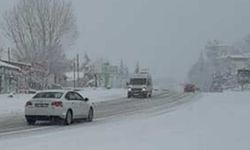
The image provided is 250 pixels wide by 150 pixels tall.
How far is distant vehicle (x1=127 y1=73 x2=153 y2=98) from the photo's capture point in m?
64.1

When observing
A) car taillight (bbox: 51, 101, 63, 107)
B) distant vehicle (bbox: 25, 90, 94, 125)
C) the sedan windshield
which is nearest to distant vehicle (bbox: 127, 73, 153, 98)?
distant vehicle (bbox: 25, 90, 94, 125)

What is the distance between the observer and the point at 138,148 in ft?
48.6

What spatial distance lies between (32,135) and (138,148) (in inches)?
234

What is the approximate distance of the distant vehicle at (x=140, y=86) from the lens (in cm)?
6412

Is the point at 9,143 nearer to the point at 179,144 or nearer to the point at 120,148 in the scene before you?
the point at 120,148

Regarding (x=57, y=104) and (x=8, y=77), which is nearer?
(x=57, y=104)

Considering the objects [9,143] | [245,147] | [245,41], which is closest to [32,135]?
[9,143]

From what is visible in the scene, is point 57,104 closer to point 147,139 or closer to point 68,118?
point 68,118

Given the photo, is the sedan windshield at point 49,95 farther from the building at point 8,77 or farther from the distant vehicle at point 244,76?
the distant vehicle at point 244,76

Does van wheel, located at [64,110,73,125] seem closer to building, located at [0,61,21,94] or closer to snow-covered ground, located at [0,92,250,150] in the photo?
snow-covered ground, located at [0,92,250,150]

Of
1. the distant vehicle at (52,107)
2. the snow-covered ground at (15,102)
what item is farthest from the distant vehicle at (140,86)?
the distant vehicle at (52,107)

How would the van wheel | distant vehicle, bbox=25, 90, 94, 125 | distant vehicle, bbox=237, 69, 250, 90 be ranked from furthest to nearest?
1. distant vehicle, bbox=237, 69, 250, 90
2. the van wheel
3. distant vehicle, bbox=25, 90, 94, 125

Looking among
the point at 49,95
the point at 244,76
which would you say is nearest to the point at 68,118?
the point at 49,95

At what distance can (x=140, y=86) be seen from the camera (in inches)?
2530
